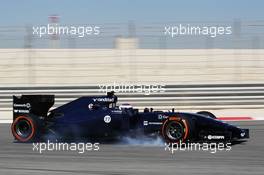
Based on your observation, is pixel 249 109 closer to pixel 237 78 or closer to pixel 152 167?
pixel 237 78

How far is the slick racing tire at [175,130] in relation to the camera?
33.1ft

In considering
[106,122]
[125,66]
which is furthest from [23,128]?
[125,66]

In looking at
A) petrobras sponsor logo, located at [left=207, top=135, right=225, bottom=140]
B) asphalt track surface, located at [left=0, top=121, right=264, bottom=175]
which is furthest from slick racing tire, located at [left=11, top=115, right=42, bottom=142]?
petrobras sponsor logo, located at [left=207, top=135, right=225, bottom=140]

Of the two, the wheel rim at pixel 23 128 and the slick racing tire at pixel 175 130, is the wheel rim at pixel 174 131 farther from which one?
the wheel rim at pixel 23 128

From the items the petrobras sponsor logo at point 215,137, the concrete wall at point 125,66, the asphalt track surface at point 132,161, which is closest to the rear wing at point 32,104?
the asphalt track surface at point 132,161

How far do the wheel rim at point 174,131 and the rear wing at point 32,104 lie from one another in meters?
2.43

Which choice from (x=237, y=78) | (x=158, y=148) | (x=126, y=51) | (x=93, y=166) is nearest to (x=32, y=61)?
(x=126, y=51)

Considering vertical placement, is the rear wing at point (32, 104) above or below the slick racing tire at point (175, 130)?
above

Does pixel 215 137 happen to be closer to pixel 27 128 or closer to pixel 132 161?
pixel 132 161

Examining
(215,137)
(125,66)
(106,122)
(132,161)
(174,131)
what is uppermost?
(125,66)

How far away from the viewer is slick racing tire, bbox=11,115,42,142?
1109 cm

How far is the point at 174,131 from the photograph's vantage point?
10.3 m

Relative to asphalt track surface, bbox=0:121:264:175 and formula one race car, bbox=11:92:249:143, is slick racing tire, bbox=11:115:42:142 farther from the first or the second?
asphalt track surface, bbox=0:121:264:175

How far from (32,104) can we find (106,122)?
1503 mm
